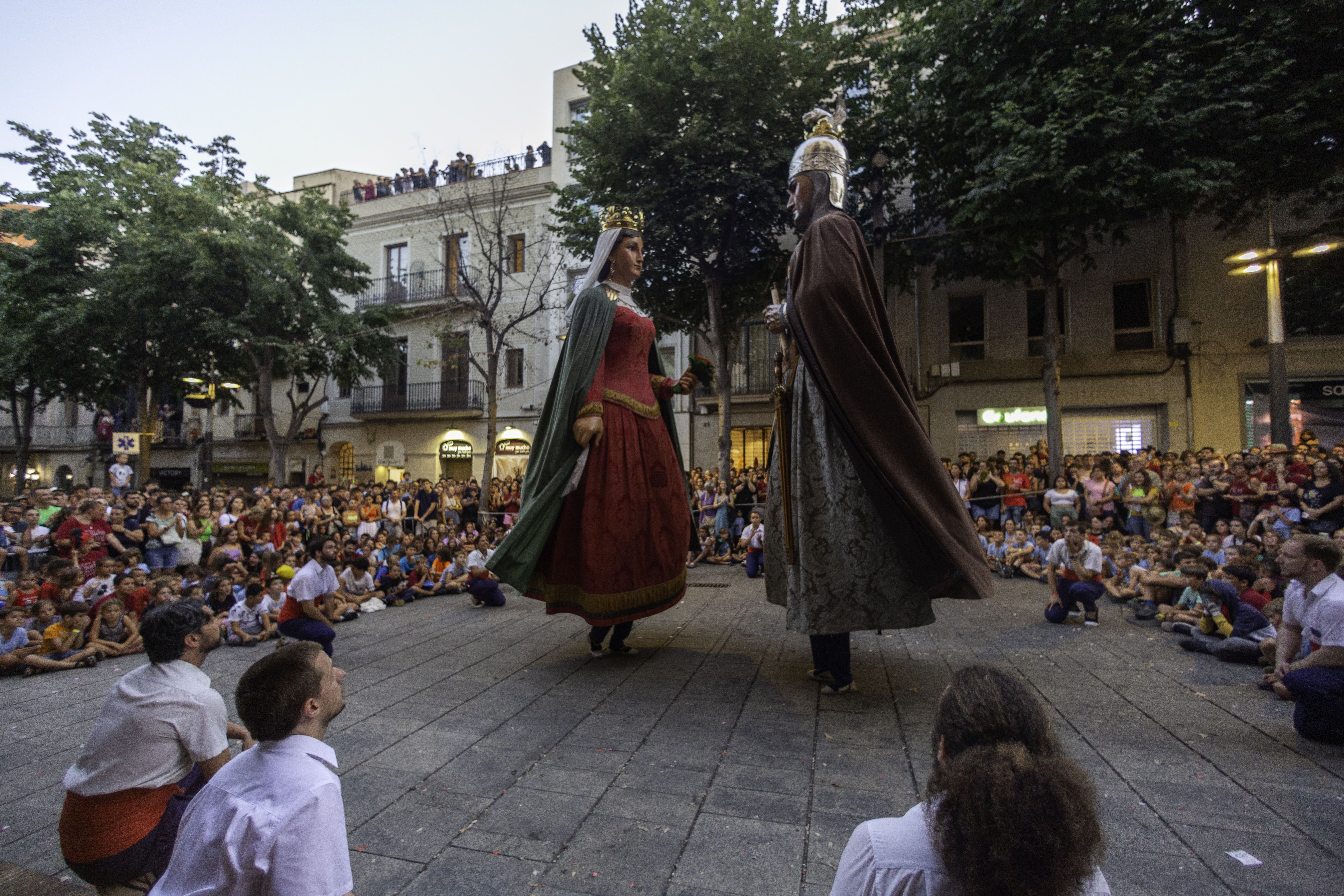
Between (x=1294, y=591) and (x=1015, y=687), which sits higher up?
(x=1015, y=687)

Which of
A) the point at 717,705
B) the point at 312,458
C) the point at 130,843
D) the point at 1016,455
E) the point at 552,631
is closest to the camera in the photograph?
the point at 130,843

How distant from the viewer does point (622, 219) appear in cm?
497

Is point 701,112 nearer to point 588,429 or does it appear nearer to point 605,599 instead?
point 588,429

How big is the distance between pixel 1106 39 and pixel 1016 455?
754 cm

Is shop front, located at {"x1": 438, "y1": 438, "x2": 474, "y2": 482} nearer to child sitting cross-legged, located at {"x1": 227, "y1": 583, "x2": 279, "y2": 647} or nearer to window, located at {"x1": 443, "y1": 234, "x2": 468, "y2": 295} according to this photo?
window, located at {"x1": 443, "y1": 234, "x2": 468, "y2": 295}

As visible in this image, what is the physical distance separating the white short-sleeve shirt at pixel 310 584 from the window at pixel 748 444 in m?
16.7

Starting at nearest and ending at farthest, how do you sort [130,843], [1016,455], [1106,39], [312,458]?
[130,843], [1106,39], [1016,455], [312,458]

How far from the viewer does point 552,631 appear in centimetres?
576

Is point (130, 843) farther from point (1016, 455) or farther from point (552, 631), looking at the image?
point (1016, 455)

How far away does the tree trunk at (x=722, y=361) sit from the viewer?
1581cm

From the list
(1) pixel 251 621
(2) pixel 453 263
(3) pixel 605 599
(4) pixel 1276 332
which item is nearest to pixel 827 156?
(3) pixel 605 599

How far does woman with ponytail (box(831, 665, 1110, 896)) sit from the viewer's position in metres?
0.95

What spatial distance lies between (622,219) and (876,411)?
2435 millimetres

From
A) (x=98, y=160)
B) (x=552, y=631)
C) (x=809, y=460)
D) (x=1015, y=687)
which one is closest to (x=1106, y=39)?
(x=809, y=460)
